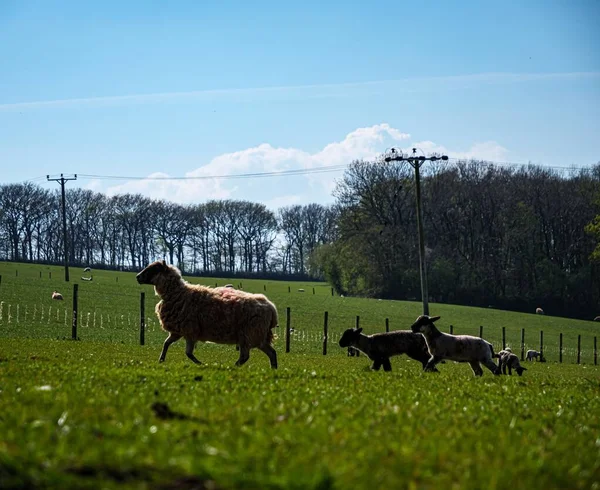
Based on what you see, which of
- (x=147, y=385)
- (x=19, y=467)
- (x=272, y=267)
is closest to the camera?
(x=19, y=467)

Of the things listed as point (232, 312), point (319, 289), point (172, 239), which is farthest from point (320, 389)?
point (172, 239)

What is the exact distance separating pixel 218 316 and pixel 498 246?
7621cm

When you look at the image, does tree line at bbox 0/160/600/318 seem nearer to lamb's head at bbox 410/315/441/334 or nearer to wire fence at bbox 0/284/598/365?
wire fence at bbox 0/284/598/365

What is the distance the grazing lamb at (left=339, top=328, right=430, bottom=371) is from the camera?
70.8ft

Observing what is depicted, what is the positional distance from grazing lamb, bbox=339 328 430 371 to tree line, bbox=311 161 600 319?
6151cm

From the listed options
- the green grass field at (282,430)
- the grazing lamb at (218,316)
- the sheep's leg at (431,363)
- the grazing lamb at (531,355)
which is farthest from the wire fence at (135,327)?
the green grass field at (282,430)

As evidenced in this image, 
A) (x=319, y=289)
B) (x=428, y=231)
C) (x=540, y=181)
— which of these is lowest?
(x=319, y=289)

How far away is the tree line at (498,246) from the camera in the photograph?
282ft

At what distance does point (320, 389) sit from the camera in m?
10.8

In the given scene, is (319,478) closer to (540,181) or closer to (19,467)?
(19,467)

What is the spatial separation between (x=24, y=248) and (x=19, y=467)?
116 meters

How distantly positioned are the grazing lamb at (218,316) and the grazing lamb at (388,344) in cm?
449

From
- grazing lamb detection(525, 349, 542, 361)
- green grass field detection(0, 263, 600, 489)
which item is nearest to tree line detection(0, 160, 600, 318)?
grazing lamb detection(525, 349, 542, 361)

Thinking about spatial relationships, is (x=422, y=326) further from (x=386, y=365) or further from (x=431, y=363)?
(x=386, y=365)
